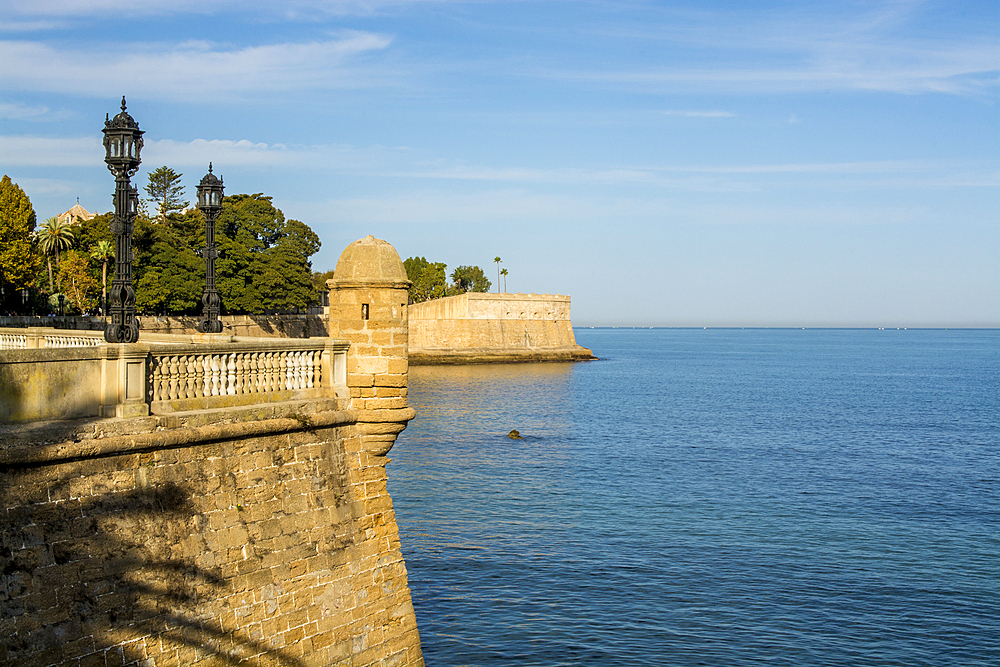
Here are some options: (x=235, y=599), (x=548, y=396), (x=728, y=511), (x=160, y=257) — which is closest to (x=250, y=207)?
(x=160, y=257)

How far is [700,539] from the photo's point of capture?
2309 centimetres

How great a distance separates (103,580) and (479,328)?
315ft

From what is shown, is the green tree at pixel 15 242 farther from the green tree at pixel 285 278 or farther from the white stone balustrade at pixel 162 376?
the white stone balustrade at pixel 162 376

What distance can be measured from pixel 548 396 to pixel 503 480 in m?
35.5

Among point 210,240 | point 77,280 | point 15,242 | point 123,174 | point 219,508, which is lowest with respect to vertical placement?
point 219,508

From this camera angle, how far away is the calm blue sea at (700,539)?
1608 cm

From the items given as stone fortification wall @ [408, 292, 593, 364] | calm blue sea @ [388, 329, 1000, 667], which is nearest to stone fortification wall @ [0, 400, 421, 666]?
calm blue sea @ [388, 329, 1000, 667]

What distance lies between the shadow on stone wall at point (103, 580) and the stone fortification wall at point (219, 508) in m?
0.02

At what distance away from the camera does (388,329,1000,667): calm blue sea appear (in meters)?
16.1

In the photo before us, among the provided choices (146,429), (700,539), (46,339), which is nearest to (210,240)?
(46,339)

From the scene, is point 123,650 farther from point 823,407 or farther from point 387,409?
point 823,407

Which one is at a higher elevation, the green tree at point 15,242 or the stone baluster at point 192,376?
the green tree at point 15,242

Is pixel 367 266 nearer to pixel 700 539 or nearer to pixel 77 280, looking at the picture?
pixel 700 539

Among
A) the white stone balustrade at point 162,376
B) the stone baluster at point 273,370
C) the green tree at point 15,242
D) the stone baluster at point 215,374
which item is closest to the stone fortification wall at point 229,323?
the green tree at point 15,242
